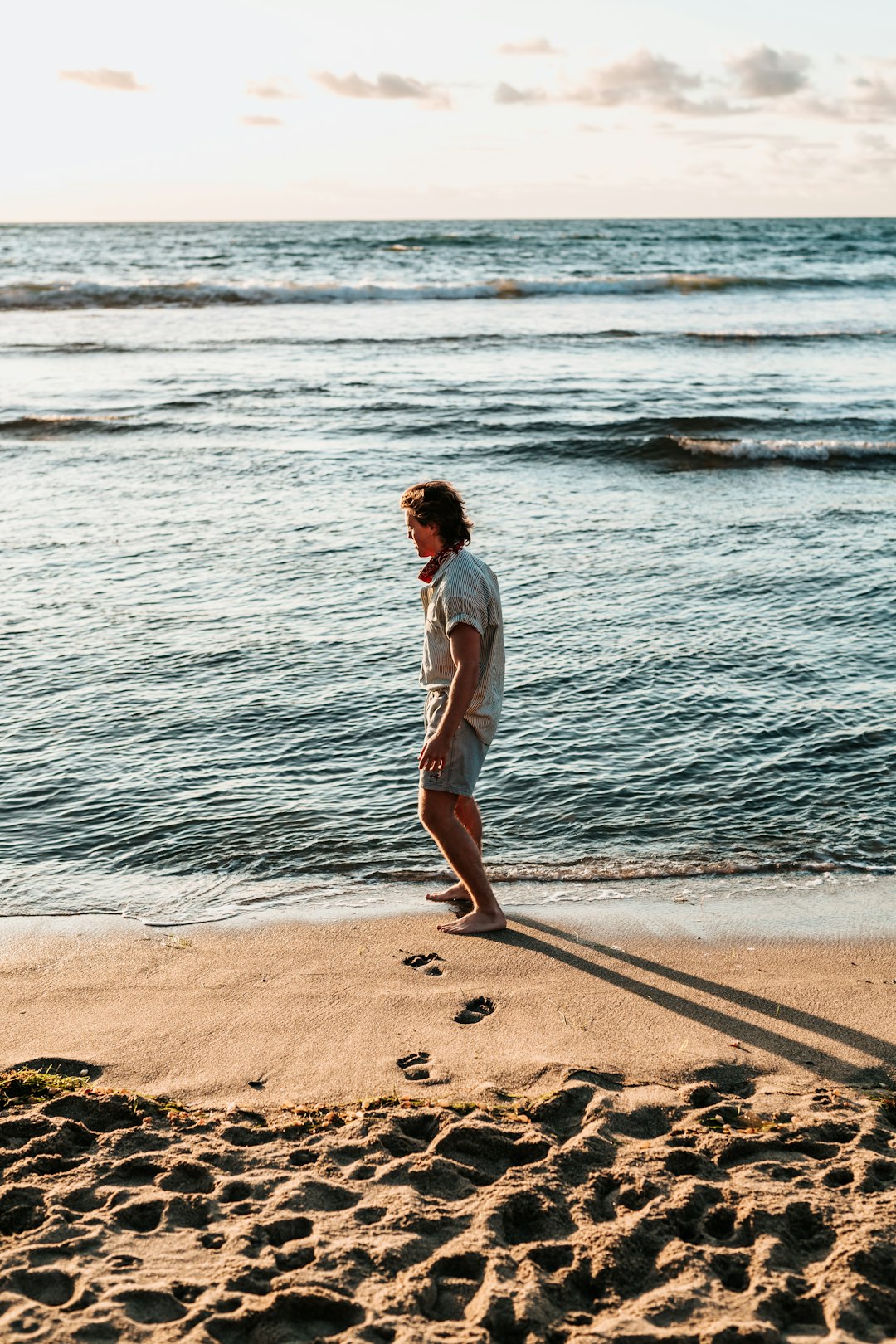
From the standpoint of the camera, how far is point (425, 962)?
473cm

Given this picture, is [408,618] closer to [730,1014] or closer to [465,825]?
[465,825]

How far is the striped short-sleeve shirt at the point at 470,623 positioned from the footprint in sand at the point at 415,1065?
1.40m

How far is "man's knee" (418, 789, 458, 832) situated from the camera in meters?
4.86

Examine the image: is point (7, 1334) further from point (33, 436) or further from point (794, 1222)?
point (33, 436)

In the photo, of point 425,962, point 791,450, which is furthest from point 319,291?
point 425,962

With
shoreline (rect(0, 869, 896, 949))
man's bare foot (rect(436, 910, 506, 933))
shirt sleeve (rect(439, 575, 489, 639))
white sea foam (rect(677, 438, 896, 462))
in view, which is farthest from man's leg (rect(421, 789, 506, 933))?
white sea foam (rect(677, 438, 896, 462))

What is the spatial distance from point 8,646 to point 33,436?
966cm

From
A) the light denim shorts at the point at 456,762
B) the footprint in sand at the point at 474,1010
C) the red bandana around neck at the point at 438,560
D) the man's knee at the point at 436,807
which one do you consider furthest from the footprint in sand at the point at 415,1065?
the red bandana around neck at the point at 438,560

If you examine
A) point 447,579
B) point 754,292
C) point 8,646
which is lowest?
point 8,646

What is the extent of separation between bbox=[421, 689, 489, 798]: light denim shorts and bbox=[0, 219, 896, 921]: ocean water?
0.81 meters

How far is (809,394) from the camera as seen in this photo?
20.1 m

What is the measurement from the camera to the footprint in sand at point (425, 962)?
15.3ft

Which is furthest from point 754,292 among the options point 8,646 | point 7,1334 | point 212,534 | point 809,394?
point 7,1334

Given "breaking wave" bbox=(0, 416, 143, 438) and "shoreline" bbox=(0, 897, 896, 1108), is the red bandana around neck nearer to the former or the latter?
"shoreline" bbox=(0, 897, 896, 1108)
